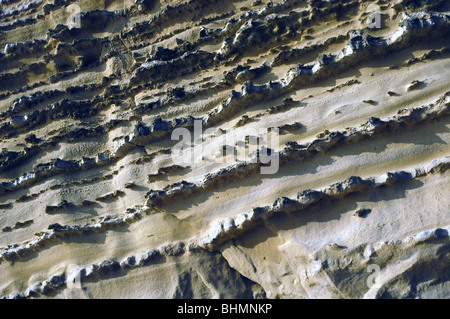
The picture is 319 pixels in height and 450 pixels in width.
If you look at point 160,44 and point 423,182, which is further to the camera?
point 160,44

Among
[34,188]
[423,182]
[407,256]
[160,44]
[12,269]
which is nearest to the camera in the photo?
[407,256]

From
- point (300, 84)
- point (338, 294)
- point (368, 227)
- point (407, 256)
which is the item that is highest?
point (300, 84)

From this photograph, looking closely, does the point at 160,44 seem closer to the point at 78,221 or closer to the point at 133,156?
the point at 133,156

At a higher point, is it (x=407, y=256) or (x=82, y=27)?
(x=82, y=27)

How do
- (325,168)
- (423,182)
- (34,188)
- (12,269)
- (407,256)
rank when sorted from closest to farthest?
(407,256), (423,182), (325,168), (12,269), (34,188)

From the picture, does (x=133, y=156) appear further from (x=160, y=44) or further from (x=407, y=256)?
(x=407, y=256)

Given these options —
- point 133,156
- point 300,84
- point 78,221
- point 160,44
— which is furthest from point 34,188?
point 300,84
